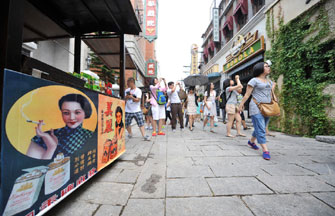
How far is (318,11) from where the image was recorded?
16.4 ft

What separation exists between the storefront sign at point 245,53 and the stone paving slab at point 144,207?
936 cm

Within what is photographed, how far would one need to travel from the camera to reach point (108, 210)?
54.4 inches

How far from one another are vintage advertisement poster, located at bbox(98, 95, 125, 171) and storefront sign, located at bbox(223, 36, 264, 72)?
8.66m

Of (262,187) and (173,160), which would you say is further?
(173,160)

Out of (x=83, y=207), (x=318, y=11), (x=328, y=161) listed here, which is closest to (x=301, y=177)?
(x=328, y=161)

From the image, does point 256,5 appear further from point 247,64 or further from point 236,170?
point 236,170

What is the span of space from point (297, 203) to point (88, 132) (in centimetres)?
227

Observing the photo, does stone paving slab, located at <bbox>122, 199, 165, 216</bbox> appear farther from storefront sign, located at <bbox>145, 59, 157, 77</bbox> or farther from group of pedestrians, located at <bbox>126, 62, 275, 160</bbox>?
A: storefront sign, located at <bbox>145, 59, 157, 77</bbox>

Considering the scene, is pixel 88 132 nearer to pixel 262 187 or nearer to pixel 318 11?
pixel 262 187

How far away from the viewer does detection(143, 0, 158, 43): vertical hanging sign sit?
13.6 metres

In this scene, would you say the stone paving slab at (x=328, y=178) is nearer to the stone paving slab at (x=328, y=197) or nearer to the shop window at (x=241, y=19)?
the stone paving slab at (x=328, y=197)

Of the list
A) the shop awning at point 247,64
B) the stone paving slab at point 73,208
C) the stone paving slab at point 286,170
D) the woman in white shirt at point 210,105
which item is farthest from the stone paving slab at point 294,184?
the shop awning at point 247,64

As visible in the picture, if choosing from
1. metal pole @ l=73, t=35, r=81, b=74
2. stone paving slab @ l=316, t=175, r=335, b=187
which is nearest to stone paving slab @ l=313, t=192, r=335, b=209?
stone paving slab @ l=316, t=175, r=335, b=187

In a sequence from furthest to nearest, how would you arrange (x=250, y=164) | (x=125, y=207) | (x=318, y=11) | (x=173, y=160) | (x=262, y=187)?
(x=318, y=11), (x=173, y=160), (x=250, y=164), (x=262, y=187), (x=125, y=207)
